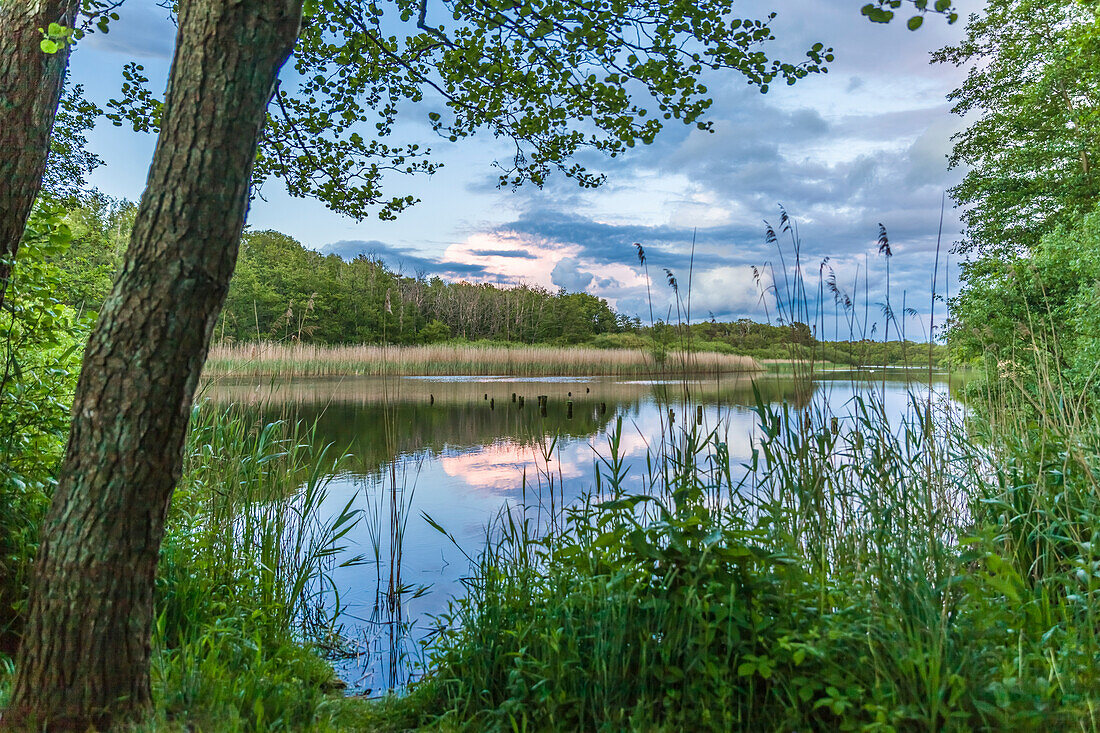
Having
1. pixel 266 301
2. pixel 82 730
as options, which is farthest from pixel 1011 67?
pixel 266 301

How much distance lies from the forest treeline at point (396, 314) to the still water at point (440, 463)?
337 mm

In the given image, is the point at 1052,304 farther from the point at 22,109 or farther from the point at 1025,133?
the point at 22,109

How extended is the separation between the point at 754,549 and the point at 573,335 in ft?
89.2

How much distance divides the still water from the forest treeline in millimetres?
337

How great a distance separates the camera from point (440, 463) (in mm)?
8656

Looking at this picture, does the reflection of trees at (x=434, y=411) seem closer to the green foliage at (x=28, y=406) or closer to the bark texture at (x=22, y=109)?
the green foliage at (x=28, y=406)

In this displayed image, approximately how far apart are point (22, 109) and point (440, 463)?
21.2 ft

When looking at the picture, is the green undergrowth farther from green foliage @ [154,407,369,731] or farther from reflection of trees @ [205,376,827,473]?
reflection of trees @ [205,376,827,473]

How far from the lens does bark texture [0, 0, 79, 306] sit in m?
2.75

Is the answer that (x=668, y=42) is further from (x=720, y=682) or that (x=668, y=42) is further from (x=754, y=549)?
(x=720, y=682)

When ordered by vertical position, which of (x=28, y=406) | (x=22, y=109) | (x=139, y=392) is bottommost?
(x=28, y=406)

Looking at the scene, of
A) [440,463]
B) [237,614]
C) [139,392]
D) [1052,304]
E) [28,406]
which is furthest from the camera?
[1052,304]

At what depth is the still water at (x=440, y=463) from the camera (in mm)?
3613

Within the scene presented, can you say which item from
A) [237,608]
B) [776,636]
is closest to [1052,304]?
[776,636]
